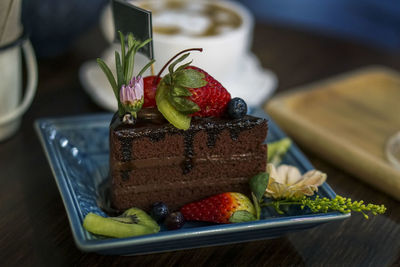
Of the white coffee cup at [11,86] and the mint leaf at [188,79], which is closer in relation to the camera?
the mint leaf at [188,79]

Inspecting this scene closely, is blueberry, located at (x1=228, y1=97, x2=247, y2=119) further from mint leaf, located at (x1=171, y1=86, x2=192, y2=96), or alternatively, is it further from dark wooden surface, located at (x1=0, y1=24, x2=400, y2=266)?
dark wooden surface, located at (x1=0, y1=24, x2=400, y2=266)

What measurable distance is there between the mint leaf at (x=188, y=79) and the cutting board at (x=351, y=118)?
526mm

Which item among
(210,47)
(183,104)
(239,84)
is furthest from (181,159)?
(239,84)

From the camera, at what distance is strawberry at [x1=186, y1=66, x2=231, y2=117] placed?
3.00 feet

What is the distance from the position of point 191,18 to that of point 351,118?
0.62 m

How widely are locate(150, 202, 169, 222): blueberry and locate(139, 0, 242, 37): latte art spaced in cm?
66

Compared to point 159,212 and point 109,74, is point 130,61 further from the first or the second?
point 159,212

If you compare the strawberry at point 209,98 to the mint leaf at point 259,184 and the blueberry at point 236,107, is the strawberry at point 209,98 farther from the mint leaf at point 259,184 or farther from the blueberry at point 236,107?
the mint leaf at point 259,184

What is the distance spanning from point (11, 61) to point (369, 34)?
2409mm

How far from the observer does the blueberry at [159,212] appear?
977mm

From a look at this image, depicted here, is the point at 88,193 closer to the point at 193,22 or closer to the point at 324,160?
the point at 324,160

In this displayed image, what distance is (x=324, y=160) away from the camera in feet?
4.22

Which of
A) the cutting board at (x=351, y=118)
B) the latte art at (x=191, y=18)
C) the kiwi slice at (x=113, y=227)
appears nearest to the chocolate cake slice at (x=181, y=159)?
the kiwi slice at (x=113, y=227)

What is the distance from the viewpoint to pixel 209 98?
93 centimetres
